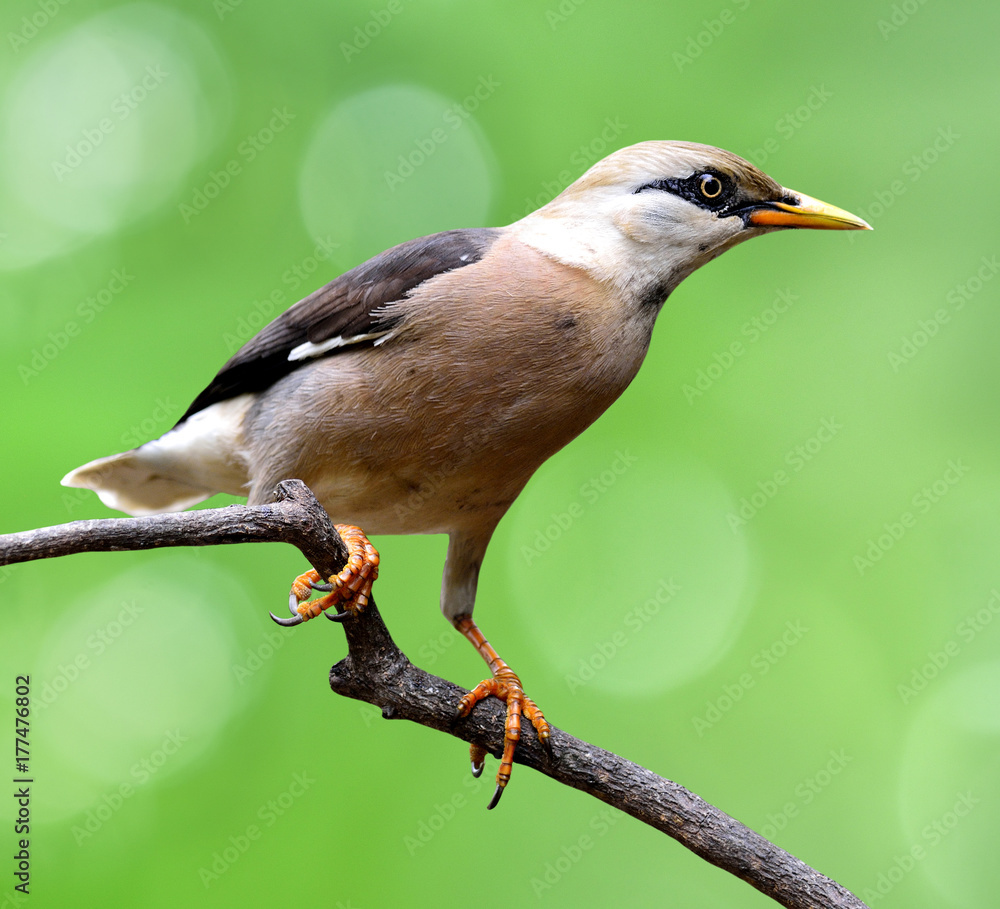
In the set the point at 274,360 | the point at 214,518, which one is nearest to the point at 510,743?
the point at 214,518

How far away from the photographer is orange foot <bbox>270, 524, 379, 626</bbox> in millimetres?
2627

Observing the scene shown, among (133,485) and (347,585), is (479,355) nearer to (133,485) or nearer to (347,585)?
(347,585)

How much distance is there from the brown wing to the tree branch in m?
0.63

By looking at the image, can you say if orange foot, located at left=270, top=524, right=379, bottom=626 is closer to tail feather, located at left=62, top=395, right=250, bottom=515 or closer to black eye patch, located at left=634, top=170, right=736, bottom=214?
tail feather, located at left=62, top=395, right=250, bottom=515

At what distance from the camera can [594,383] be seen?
2750 millimetres

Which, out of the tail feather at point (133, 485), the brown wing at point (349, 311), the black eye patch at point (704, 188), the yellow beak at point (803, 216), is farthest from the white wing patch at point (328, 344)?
the yellow beak at point (803, 216)

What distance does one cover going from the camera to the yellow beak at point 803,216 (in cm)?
295

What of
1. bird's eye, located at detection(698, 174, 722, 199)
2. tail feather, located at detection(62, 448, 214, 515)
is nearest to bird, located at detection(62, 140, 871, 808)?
bird's eye, located at detection(698, 174, 722, 199)

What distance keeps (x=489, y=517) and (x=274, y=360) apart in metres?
0.88

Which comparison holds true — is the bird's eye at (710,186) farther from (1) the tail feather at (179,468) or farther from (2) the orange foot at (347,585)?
(1) the tail feather at (179,468)

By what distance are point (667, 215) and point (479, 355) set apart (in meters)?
0.74

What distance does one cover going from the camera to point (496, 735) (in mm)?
2910

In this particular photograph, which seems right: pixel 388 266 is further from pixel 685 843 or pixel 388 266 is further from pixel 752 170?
pixel 685 843

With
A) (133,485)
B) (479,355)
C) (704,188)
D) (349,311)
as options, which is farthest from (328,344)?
(704,188)
